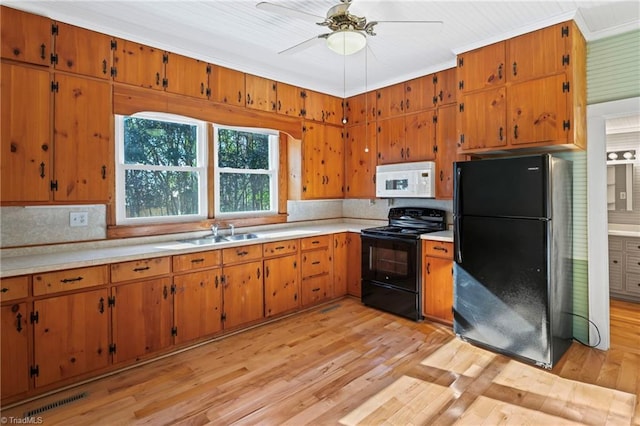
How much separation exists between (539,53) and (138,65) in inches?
137

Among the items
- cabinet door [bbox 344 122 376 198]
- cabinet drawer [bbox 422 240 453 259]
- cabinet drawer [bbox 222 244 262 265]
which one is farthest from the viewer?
cabinet door [bbox 344 122 376 198]

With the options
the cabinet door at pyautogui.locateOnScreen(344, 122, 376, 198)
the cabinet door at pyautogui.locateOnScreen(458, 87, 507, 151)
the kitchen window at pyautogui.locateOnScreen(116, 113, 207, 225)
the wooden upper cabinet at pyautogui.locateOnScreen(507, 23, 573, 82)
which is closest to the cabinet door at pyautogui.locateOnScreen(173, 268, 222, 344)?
the kitchen window at pyautogui.locateOnScreen(116, 113, 207, 225)

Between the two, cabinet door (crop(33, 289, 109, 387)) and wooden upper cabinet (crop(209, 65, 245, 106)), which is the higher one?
wooden upper cabinet (crop(209, 65, 245, 106))

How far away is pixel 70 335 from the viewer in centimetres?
241

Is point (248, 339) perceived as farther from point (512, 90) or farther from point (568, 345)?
point (512, 90)

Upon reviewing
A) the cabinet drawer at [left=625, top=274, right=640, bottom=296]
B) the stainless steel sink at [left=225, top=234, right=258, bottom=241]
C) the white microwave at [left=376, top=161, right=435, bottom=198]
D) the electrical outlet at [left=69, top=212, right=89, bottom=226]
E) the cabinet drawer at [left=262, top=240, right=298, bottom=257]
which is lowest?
the cabinet drawer at [left=625, top=274, right=640, bottom=296]

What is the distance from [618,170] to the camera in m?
4.45

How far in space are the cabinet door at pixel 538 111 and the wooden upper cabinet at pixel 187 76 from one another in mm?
2916

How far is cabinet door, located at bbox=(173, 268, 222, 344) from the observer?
116 inches

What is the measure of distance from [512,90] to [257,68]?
8.54 ft

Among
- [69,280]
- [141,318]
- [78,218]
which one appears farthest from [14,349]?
[78,218]

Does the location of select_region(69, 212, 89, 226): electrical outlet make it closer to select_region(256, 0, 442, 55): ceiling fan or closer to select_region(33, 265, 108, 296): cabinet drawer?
select_region(33, 265, 108, 296): cabinet drawer

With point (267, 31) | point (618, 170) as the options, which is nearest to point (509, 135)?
point (267, 31)

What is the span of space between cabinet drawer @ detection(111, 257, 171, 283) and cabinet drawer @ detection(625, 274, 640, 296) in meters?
5.16
